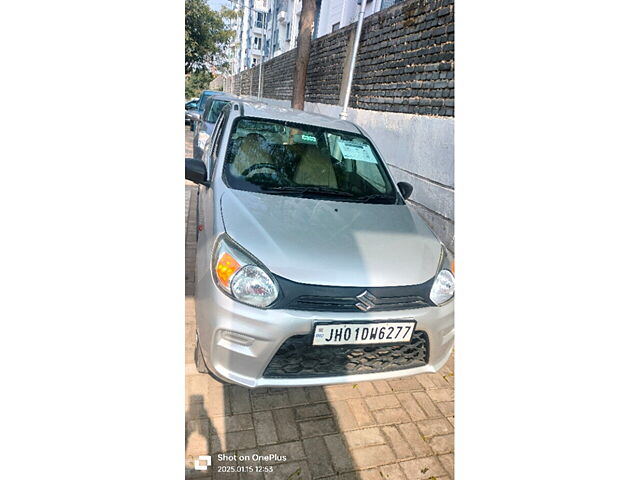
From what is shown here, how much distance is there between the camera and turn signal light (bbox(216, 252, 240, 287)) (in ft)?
4.62

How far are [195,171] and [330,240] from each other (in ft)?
2.50

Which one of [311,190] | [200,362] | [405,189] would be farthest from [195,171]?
[405,189]

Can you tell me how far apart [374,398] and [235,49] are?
193cm

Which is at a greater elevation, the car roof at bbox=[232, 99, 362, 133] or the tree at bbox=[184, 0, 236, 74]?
the tree at bbox=[184, 0, 236, 74]

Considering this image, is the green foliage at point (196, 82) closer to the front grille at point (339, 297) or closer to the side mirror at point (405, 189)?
the front grille at point (339, 297)

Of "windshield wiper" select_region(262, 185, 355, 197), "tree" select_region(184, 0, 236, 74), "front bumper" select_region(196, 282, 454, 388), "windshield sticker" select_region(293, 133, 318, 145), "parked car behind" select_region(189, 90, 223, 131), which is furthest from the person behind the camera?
"windshield sticker" select_region(293, 133, 318, 145)

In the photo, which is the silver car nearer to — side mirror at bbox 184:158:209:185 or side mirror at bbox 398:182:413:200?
side mirror at bbox 184:158:209:185

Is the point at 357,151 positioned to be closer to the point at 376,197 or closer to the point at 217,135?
the point at 376,197

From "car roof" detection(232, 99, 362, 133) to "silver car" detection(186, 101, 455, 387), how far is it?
1.56 feet

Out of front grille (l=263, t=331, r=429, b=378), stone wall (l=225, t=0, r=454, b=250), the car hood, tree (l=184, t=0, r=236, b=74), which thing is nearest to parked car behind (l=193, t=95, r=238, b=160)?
stone wall (l=225, t=0, r=454, b=250)

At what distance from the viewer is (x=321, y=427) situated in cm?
147

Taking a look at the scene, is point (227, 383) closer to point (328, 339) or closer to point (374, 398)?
point (328, 339)
